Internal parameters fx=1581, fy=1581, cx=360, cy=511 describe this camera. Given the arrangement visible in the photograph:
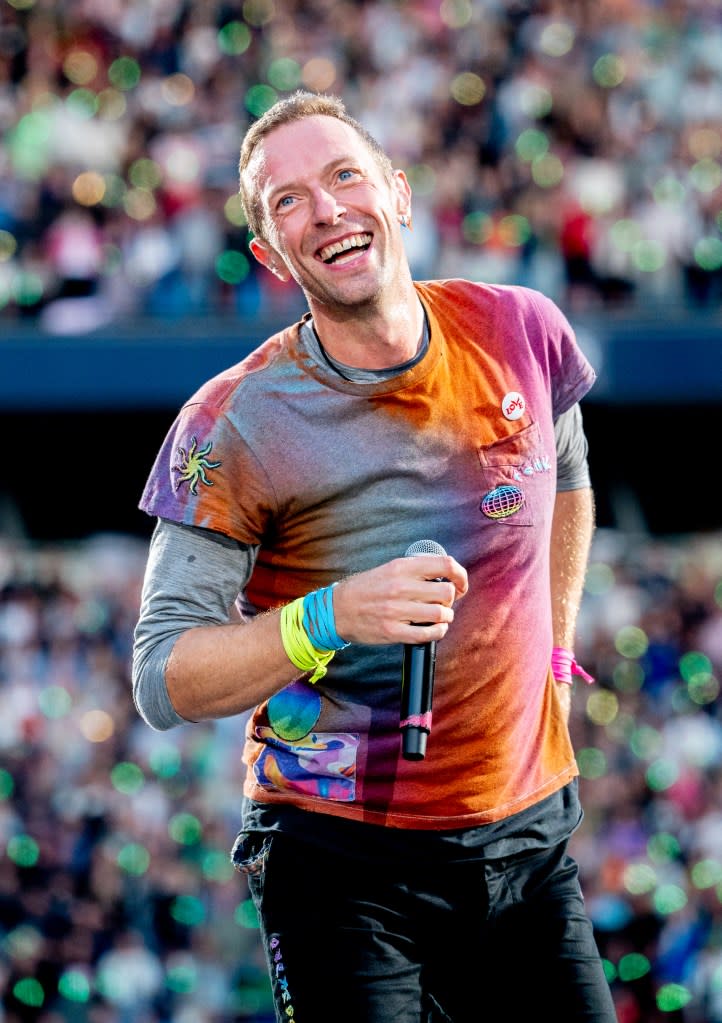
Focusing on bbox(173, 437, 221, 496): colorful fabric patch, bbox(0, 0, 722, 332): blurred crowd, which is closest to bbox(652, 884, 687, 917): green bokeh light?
bbox(0, 0, 722, 332): blurred crowd

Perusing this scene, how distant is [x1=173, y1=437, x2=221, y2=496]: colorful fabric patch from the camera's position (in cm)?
274

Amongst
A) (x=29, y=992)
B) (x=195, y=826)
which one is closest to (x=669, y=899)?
(x=195, y=826)

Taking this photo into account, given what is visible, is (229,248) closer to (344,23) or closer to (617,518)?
(344,23)

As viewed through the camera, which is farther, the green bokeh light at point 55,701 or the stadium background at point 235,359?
the green bokeh light at point 55,701

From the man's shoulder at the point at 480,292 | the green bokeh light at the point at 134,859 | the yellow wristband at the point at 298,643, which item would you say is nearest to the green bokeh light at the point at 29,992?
the green bokeh light at the point at 134,859

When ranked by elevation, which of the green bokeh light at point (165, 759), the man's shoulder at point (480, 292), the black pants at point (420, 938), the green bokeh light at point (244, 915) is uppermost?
the man's shoulder at point (480, 292)

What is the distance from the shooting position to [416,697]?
8.12 feet

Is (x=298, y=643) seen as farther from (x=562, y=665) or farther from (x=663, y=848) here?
(x=663, y=848)

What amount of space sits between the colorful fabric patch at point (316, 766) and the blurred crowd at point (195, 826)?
195 inches

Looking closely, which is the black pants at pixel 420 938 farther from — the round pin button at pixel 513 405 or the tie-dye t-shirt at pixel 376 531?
the round pin button at pixel 513 405

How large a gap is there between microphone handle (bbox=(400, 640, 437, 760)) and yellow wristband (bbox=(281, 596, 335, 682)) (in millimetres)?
139

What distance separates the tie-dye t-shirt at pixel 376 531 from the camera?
277 cm

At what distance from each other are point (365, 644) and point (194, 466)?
17.0 inches

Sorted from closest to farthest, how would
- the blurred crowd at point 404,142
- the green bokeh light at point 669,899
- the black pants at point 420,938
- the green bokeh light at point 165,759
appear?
the black pants at point 420,938
the green bokeh light at point 669,899
the green bokeh light at point 165,759
the blurred crowd at point 404,142
